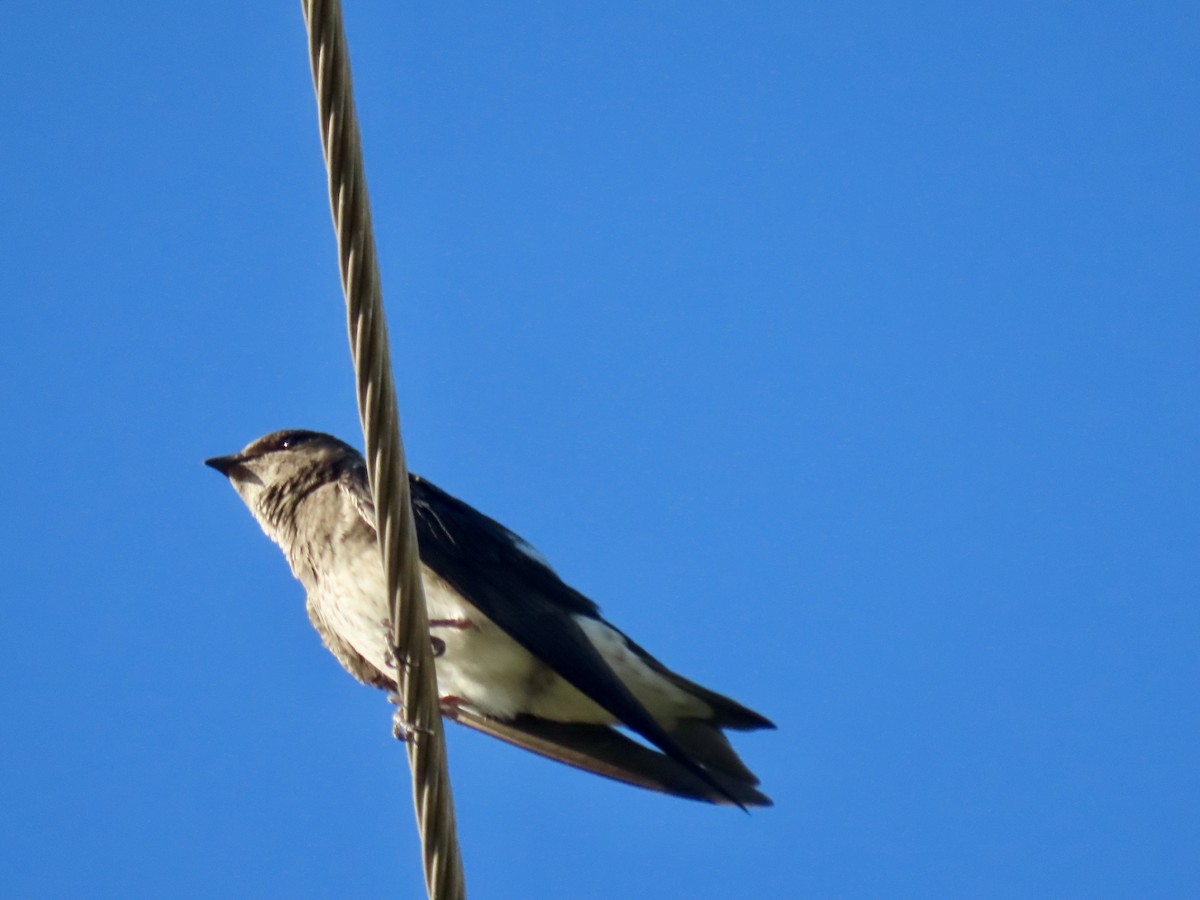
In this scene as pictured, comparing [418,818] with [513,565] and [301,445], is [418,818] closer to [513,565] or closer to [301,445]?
[513,565]

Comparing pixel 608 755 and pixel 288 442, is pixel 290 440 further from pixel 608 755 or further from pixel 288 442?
pixel 608 755

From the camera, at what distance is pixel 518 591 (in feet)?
17.3

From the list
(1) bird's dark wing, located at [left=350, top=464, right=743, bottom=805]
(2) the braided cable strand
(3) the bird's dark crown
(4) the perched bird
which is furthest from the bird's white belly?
(2) the braided cable strand

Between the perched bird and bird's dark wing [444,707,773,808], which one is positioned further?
the perched bird

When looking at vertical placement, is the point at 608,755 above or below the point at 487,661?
below

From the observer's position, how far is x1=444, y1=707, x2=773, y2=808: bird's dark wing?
16.3ft

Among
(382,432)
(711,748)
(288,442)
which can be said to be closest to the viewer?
(382,432)

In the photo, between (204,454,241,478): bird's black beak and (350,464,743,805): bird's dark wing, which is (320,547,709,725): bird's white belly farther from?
(204,454,241,478): bird's black beak

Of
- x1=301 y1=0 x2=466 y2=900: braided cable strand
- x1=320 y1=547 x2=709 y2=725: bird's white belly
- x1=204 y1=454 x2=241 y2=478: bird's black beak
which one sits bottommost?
x1=301 y1=0 x2=466 y2=900: braided cable strand

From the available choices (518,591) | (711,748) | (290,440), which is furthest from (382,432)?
(290,440)

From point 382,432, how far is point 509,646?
2.34 m

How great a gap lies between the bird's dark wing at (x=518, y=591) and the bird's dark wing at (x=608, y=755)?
15 centimetres

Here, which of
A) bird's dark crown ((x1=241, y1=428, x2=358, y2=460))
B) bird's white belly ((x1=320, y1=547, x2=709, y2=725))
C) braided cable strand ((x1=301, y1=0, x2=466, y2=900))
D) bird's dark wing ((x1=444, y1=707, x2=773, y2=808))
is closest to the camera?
braided cable strand ((x1=301, y1=0, x2=466, y2=900))

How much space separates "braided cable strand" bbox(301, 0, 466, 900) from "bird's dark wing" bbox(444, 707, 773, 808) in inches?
63.1
